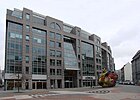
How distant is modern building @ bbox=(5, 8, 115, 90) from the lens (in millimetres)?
58594

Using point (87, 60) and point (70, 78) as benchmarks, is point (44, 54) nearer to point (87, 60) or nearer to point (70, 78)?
point (70, 78)

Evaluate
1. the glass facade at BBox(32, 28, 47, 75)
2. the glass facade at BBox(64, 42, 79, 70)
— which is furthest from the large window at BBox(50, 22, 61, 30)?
the glass facade at BBox(64, 42, 79, 70)

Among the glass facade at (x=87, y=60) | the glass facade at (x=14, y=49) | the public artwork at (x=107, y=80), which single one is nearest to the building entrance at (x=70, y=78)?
the glass facade at (x=87, y=60)

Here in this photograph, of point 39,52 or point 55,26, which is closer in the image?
point 39,52

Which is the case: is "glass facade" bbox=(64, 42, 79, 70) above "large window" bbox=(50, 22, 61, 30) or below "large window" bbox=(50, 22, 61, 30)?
below

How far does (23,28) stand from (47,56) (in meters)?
11.9

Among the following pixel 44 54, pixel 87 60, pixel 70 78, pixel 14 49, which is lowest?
pixel 70 78

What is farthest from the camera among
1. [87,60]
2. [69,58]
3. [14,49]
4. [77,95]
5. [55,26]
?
[87,60]

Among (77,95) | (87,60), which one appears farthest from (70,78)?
(77,95)

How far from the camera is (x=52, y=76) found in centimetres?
6819

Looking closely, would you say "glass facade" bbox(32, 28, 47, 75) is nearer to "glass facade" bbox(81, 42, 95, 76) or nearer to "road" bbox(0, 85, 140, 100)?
"glass facade" bbox(81, 42, 95, 76)

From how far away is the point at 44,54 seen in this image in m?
67.4

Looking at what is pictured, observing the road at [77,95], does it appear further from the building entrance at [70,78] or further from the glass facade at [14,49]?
the building entrance at [70,78]

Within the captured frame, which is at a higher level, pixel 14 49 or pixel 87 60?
pixel 14 49
